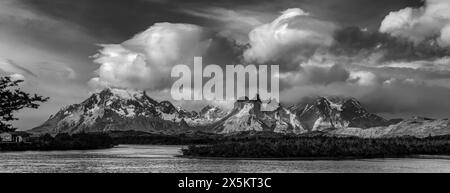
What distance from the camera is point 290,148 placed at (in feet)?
579

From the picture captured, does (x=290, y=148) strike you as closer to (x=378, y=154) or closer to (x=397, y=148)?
(x=378, y=154)

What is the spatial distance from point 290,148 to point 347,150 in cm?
1874

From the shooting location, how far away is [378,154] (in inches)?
7357

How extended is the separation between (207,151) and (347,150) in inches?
1734

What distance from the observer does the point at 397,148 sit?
199375 mm
